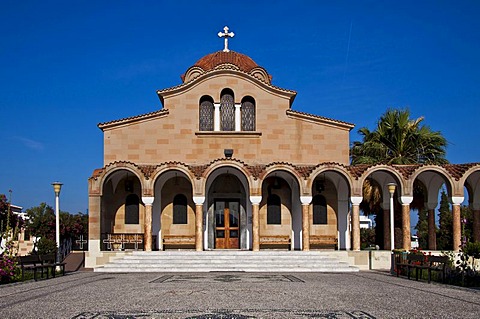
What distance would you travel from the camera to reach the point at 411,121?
3130 centimetres

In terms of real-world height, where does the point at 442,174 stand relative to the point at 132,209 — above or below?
above

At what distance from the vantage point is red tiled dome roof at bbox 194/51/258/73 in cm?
3372

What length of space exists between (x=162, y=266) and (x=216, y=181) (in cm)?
683

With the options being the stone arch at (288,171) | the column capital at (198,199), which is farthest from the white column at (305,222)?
the column capital at (198,199)

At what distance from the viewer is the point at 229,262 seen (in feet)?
79.4

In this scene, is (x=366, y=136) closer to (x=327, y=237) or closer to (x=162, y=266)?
(x=327, y=237)

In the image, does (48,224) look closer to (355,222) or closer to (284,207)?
(284,207)

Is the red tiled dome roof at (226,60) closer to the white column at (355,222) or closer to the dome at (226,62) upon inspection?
the dome at (226,62)

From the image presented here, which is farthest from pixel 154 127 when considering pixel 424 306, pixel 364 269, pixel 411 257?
pixel 424 306

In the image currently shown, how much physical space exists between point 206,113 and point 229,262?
332 inches

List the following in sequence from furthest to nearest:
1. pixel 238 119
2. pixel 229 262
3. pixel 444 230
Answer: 1. pixel 444 230
2. pixel 238 119
3. pixel 229 262

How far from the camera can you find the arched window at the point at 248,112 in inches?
1157

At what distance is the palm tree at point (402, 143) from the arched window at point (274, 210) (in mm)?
5174

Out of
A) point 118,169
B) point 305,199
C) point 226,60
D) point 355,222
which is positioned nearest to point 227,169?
point 305,199
